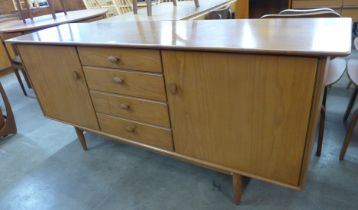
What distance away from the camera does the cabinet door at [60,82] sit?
125 centimetres

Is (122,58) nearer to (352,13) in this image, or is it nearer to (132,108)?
(132,108)

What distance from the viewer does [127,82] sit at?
1108 millimetres

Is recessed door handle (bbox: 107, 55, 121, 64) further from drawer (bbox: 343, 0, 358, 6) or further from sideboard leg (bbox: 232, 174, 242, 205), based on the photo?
drawer (bbox: 343, 0, 358, 6)

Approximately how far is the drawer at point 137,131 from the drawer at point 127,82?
0.55 ft

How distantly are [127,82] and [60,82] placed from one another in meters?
0.49

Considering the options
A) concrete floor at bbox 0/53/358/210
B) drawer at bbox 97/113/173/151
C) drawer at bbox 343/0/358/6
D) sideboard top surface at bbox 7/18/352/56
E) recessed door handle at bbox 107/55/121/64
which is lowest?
concrete floor at bbox 0/53/358/210

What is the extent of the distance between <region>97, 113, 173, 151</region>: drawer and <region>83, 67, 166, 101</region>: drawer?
0.55 ft

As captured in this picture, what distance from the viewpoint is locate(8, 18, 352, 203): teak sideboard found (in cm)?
75

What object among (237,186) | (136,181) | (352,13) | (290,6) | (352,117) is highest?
(290,6)

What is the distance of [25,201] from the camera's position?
4.41ft

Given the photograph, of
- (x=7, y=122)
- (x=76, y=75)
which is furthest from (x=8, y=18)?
(x=76, y=75)

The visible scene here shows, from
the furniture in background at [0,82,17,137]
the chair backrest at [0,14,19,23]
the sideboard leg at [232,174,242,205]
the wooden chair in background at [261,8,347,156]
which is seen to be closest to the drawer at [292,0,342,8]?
the wooden chair in background at [261,8,347,156]

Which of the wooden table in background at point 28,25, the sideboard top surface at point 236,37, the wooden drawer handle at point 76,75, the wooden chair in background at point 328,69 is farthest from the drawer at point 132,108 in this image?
the wooden table in background at point 28,25

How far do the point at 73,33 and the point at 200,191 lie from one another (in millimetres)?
1084
